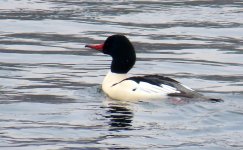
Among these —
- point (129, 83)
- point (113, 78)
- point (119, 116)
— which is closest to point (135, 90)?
point (129, 83)

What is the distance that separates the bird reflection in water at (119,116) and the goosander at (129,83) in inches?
16.5

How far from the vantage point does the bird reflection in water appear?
13.8m

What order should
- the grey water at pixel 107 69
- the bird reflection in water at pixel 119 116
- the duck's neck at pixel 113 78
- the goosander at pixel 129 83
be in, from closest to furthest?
the grey water at pixel 107 69 < the bird reflection in water at pixel 119 116 < the goosander at pixel 129 83 < the duck's neck at pixel 113 78

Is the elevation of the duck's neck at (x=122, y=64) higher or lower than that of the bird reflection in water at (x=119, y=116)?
higher

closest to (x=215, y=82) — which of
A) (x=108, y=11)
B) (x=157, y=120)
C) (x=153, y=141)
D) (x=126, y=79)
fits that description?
(x=126, y=79)

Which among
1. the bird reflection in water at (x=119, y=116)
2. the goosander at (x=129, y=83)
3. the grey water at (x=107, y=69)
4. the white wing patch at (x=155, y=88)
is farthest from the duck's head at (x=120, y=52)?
the bird reflection in water at (x=119, y=116)

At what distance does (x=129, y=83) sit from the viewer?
1616 centimetres

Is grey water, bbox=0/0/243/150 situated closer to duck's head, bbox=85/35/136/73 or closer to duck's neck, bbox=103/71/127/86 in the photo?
duck's neck, bbox=103/71/127/86

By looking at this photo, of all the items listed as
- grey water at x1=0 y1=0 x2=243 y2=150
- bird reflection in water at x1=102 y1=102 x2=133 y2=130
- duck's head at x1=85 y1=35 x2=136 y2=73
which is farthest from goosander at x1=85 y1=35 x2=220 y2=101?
bird reflection in water at x1=102 y1=102 x2=133 y2=130

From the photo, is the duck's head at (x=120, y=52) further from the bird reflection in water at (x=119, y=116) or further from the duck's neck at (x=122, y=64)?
the bird reflection in water at (x=119, y=116)

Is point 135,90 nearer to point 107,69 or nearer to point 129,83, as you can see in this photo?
point 129,83

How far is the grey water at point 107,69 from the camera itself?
13.2 meters

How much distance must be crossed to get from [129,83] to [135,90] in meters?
0.23

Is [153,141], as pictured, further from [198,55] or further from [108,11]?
[108,11]
